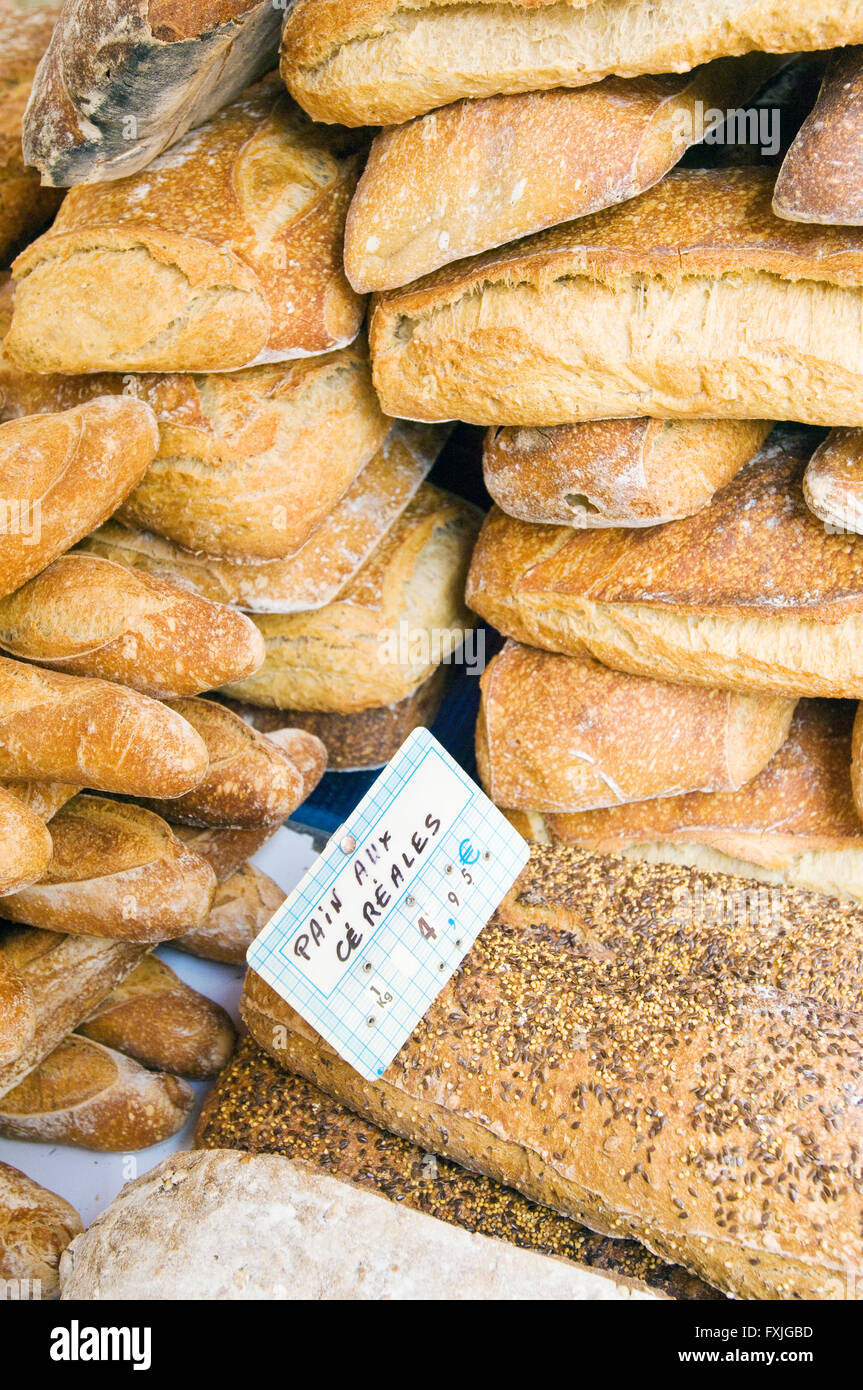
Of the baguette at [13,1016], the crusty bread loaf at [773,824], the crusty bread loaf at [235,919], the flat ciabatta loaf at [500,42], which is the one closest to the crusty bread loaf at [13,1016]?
the baguette at [13,1016]

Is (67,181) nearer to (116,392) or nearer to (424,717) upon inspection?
(116,392)

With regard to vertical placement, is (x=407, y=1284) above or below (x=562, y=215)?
below

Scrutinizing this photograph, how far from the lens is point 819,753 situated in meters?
2.11

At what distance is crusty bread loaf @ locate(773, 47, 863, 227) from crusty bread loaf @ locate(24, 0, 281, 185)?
2.65 ft

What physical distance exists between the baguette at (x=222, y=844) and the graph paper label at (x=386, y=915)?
42 cm

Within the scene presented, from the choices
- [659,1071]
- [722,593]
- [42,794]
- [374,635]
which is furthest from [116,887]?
[722,593]

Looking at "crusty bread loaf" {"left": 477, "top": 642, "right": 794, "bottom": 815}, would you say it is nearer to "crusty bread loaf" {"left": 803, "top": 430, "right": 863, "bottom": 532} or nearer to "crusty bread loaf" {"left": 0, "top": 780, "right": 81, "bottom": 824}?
"crusty bread loaf" {"left": 803, "top": 430, "right": 863, "bottom": 532}

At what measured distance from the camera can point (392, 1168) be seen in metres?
1.73

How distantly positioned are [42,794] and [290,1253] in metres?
0.79

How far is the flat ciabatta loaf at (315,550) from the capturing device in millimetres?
2107

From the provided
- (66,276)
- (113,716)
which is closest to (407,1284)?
(113,716)

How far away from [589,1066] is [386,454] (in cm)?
132

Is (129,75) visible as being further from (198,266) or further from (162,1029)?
(162,1029)

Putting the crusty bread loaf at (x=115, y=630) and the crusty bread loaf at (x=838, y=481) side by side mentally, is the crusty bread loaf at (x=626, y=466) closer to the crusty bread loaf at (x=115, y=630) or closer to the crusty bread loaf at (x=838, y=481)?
the crusty bread loaf at (x=838, y=481)
